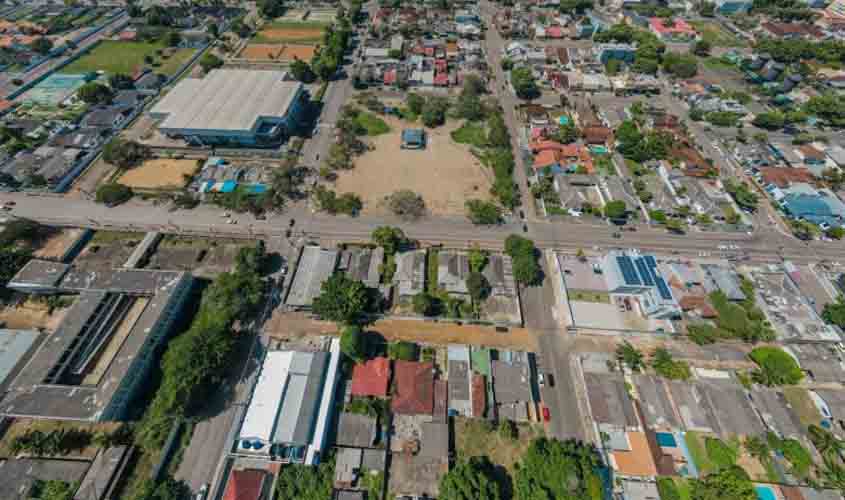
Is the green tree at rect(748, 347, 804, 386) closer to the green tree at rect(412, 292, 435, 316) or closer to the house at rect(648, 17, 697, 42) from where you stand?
the green tree at rect(412, 292, 435, 316)


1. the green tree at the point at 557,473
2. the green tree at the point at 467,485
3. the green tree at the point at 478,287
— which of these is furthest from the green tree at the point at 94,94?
the green tree at the point at 557,473

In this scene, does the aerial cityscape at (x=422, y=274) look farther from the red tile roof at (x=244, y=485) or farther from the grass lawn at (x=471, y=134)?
the grass lawn at (x=471, y=134)

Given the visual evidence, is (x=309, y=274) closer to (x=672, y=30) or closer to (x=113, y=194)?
(x=113, y=194)

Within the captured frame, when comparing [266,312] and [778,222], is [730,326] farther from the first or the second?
[266,312]

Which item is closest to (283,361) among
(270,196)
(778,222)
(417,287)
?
(417,287)

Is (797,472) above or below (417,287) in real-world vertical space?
below

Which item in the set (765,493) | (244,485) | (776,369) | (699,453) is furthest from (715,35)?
(244,485)

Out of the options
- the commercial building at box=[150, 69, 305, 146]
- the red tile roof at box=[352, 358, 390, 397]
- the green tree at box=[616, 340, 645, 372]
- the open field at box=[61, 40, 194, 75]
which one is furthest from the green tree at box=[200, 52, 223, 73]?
the green tree at box=[616, 340, 645, 372]
